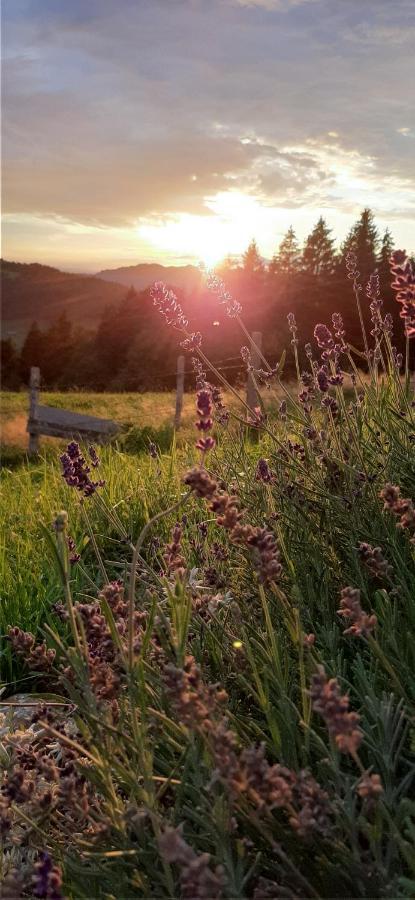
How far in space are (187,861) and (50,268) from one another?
639ft

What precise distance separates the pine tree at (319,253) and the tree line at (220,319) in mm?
107

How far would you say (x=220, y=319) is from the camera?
6638 centimetres

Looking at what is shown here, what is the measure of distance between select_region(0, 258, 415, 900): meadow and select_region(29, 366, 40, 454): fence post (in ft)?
50.6

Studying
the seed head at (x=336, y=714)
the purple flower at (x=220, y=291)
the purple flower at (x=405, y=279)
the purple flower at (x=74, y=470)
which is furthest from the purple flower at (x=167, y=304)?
the seed head at (x=336, y=714)

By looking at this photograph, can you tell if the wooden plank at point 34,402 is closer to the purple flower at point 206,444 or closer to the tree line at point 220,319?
the purple flower at point 206,444

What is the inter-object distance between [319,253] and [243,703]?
81.6 metres

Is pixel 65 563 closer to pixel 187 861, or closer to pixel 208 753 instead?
pixel 208 753

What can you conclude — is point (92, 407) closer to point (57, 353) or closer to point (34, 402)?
point (34, 402)

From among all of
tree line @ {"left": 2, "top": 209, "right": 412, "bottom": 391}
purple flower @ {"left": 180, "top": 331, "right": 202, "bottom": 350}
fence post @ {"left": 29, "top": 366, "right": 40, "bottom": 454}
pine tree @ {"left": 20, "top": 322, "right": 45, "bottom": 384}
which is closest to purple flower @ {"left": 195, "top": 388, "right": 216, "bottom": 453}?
purple flower @ {"left": 180, "top": 331, "right": 202, "bottom": 350}

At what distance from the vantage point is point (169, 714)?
6.25ft

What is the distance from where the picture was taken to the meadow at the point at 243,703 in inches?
52.6

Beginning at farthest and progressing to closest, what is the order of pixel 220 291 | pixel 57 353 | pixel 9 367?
1. pixel 57 353
2. pixel 9 367
3. pixel 220 291

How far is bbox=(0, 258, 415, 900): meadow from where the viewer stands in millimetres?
1336

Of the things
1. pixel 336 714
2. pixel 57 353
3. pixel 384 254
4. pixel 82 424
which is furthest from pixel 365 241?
pixel 336 714
